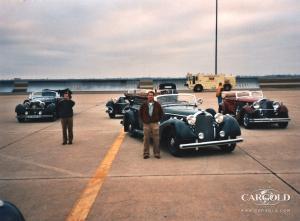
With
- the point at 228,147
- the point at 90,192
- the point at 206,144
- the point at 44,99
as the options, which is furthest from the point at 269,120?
the point at 44,99

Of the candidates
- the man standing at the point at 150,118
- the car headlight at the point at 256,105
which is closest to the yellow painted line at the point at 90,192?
the man standing at the point at 150,118

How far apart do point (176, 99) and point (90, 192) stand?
561 cm

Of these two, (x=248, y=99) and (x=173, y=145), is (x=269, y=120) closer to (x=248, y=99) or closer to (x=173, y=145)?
(x=248, y=99)

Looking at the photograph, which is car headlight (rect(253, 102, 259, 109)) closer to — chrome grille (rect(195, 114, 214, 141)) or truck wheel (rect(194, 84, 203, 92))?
chrome grille (rect(195, 114, 214, 141))

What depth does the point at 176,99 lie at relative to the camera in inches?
448

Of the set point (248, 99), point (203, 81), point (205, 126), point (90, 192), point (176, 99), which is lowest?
point (90, 192)

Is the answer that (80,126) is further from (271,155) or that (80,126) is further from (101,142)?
(271,155)

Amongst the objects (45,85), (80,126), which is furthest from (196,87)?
(80,126)

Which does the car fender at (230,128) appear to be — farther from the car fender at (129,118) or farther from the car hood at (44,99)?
the car hood at (44,99)

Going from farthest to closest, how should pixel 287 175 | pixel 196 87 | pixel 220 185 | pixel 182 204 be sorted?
pixel 196 87 < pixel 287 175 < pixel 220 185 < pixel 182 204

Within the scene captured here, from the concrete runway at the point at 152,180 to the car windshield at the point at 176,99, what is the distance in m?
1.47

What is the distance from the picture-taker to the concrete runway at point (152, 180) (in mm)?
5320

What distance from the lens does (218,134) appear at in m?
9.48

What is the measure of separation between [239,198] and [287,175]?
1830mm
